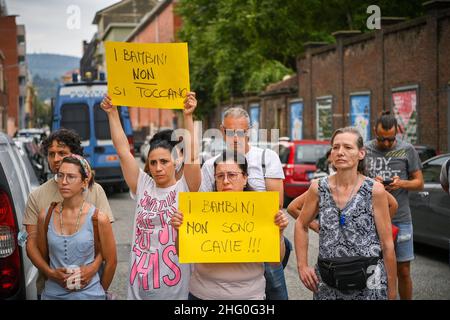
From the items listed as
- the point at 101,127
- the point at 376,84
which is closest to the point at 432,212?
the point at 101,127

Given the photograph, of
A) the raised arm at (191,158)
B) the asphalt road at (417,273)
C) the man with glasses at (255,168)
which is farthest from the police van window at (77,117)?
the raised arm at (191,158)

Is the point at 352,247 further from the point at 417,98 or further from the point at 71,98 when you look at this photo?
the point at 417,98

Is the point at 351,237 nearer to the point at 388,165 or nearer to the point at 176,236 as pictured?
the point at 176,236

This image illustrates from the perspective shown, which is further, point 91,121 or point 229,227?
point 91,121

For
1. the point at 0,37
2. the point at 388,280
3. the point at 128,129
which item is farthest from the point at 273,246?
the point at 0,37

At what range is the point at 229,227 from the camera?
163 inches

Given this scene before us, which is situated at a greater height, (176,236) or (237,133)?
(237,133)

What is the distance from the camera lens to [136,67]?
4.64 m

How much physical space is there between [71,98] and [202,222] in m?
15.3

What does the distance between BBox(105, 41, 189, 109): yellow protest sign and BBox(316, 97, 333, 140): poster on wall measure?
25.7 meters

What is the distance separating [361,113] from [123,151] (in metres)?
23.4

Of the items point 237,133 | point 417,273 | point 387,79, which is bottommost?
point 417,273

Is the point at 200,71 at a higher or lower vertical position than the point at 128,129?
higher
